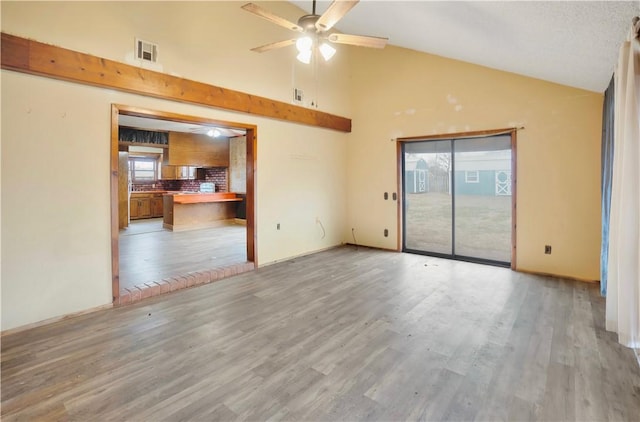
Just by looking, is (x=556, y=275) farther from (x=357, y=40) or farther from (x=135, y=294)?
(x=135, y=294)

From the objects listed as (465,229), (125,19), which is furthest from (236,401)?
(465,229)

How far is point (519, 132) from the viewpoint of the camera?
15.3 feet

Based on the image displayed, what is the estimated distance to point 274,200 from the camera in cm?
521

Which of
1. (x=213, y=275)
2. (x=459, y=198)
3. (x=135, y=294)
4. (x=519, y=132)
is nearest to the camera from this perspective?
(x=135, y=294)

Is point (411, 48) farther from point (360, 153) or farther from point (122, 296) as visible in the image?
point (122, 296)

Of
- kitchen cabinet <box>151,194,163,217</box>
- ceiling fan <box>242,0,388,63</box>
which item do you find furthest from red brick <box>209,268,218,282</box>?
kitchen cabinet <box>151,194,163,217</box>

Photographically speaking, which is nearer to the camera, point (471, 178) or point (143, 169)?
point (471, 178)

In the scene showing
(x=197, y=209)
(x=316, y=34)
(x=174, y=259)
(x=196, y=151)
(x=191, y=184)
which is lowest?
(x=174, y=259)

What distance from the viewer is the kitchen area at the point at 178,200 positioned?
5258 millimetres

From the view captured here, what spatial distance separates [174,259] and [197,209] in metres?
3.76

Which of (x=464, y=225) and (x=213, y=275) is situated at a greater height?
(x=464, y=225)

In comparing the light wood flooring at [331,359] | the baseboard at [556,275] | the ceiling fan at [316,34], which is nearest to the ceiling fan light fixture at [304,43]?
the ceiling fan at [316,34]

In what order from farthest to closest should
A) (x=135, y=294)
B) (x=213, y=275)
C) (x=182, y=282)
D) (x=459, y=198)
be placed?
(x=459, y=198)
(x=213, y=275)
(x=182, y=282)
(x=135, y=294)

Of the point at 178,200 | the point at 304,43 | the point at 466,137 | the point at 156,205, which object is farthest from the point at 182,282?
the point at 156,205
